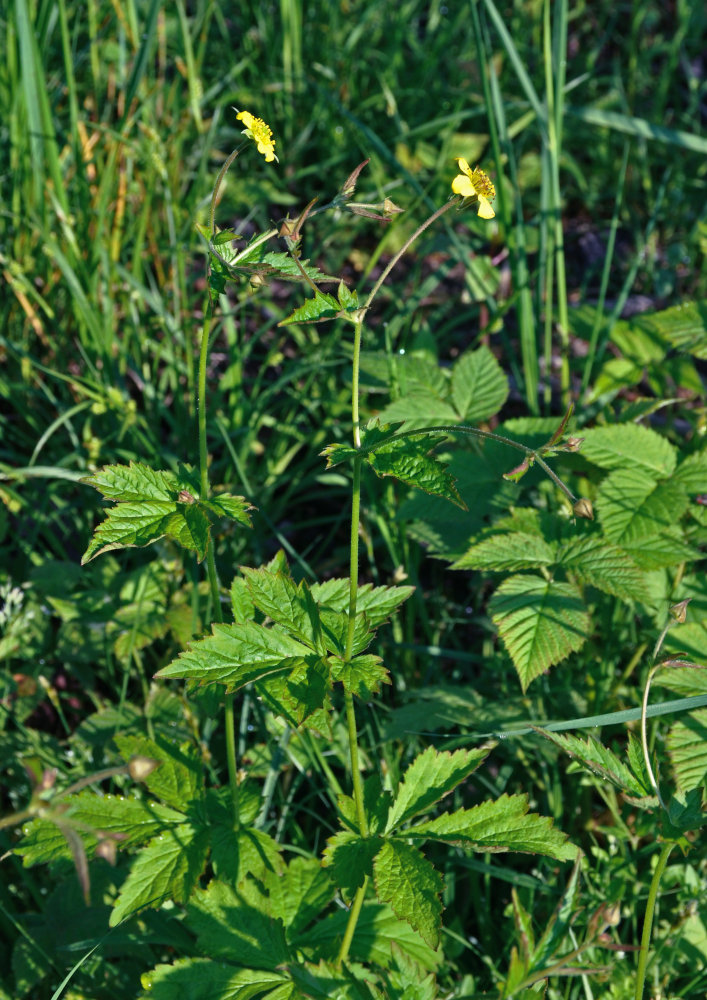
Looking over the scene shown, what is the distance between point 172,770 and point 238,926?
0.27 meters

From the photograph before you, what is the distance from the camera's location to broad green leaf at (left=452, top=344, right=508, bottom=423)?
2.09 meters

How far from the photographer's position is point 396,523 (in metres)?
2.14

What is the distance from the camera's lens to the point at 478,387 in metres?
2.13

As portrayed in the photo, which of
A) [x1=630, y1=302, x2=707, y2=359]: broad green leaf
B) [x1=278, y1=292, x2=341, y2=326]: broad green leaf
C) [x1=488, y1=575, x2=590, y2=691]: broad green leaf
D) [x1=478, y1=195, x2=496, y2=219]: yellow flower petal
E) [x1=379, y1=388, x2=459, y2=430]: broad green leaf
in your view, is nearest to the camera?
[x1=278, y1=292, x2=341, y2=326]: broad green leaf

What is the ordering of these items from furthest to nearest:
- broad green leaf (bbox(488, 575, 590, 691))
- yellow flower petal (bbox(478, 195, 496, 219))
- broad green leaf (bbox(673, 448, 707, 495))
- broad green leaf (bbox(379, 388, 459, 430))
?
broad green leaf (bbox(379, 388, 459, 430)) < broad green leaf (bbox(673, 448, 707, 495)) < broad green leaf (bbox(488, 575, 590, 691)) < yellow flower petal (bbox(478, 195, 496, 219))

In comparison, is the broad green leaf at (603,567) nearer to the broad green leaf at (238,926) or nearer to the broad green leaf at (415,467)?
the broad green leaf at (415,467)

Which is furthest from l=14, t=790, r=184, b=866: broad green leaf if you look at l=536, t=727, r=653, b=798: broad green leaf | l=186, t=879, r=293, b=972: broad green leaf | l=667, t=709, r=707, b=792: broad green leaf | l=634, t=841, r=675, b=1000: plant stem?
l=667, t=709, r=707, b=792: broad green leaf

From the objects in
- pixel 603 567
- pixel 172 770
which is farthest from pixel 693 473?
pixel 172 770

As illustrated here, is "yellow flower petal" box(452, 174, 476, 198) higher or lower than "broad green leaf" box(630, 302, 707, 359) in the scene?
higher

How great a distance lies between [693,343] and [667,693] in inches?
33.7

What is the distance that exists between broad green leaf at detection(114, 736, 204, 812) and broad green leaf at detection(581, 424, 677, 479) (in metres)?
1.01

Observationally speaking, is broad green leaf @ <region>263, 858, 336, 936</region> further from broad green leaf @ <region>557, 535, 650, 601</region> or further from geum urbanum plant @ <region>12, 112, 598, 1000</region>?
broad green leaf @ <region>557, 535, 650, 601</region>

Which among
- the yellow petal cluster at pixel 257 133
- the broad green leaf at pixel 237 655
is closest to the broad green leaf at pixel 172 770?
the broad green leaf at pixel 237 655

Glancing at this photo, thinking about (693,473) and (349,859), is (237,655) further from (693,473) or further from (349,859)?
(693,473)
